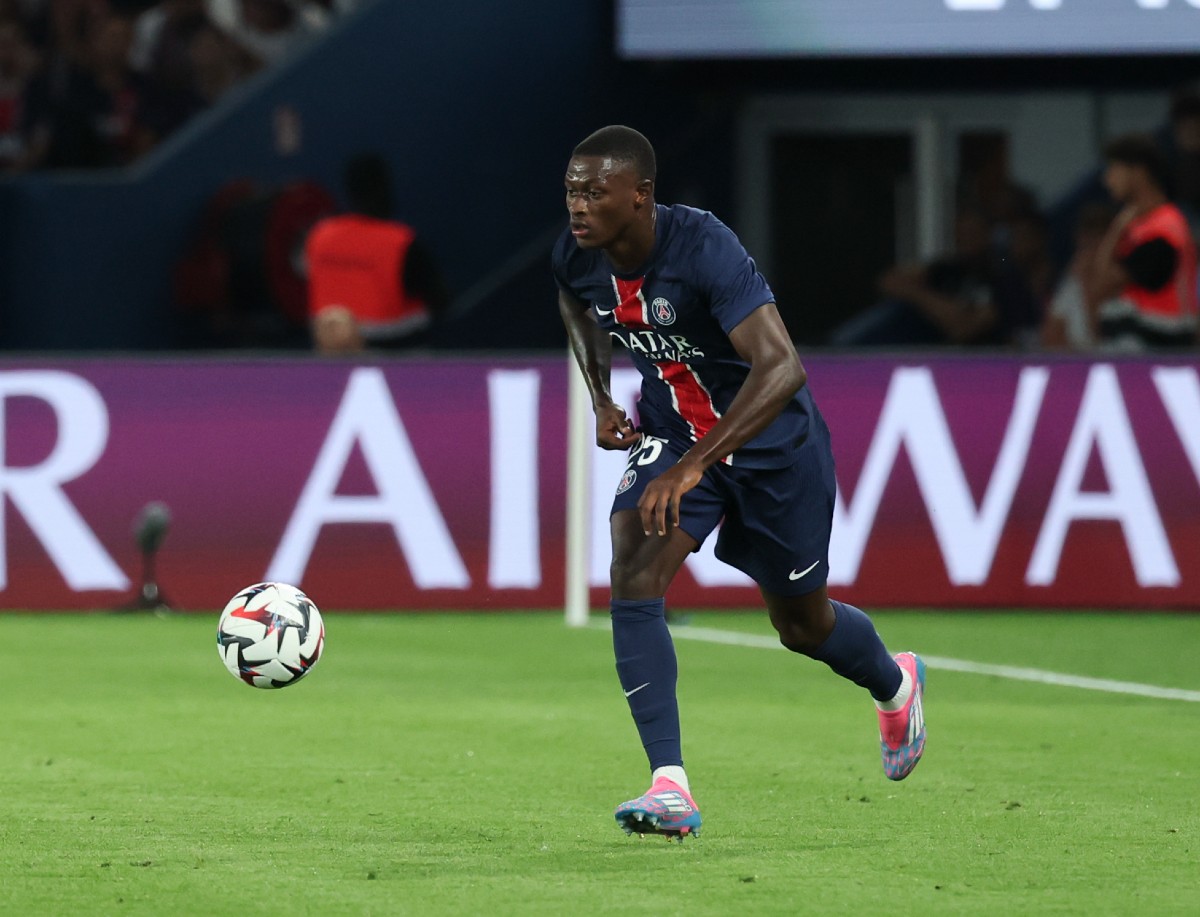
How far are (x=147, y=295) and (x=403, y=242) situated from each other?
319 centimetres

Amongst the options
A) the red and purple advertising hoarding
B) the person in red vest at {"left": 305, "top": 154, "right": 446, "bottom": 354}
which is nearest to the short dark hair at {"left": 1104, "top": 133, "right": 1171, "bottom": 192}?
the red and purple advertising hoarding

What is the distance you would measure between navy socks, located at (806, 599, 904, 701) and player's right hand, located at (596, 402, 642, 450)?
75 cm

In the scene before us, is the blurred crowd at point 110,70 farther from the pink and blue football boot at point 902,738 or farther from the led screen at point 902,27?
the pink and blue football boot at point 902,738

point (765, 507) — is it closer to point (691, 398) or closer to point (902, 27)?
point (691, 398)

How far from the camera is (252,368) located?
12.6 metres

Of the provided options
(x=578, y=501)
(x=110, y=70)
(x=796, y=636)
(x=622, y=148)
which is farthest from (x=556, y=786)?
(x=110, y=70)

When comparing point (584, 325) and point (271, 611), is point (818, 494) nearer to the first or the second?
point (584, 325)

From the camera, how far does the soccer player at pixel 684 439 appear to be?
596cm

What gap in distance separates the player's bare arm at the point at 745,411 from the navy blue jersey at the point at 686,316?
0.08 meters

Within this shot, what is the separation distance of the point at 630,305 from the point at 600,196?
0.39 meters

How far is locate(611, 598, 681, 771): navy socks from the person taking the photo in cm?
607

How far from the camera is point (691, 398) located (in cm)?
647

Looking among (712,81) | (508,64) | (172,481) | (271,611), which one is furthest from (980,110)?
(271,611)

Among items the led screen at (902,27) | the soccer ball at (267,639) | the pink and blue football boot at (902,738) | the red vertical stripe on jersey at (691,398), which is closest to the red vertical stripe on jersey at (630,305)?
the red vertical stripe on jersey at (691,398)
